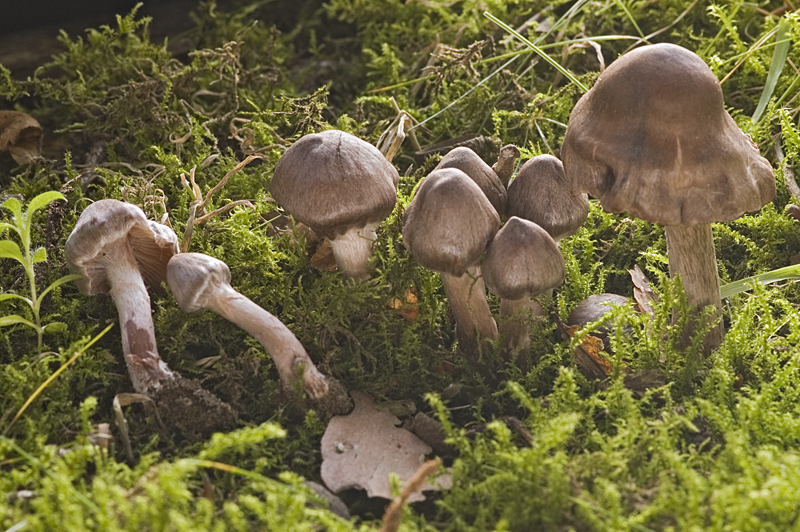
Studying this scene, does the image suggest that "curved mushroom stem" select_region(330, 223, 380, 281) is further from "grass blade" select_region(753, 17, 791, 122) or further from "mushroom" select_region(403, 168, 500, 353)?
"grass blade" select_region(753, 17, 791, 122)

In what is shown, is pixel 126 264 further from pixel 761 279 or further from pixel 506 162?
pixel 761 279

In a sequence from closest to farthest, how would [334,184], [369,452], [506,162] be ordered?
[369,452] < [334,184] < [506,162]

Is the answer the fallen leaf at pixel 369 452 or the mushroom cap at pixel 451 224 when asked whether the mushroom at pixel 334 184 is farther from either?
the fallen leaf at pixel 369 452

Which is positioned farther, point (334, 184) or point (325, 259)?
point (325, 259)

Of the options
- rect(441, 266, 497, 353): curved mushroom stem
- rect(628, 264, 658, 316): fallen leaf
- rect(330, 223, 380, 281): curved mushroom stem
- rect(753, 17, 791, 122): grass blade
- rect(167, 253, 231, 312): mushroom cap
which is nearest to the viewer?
rect(167, 253, 231, 312): mushroom cap

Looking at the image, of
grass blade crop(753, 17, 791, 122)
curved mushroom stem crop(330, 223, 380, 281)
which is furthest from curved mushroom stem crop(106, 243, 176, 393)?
grass blade crop(753, 17, 791, 122)

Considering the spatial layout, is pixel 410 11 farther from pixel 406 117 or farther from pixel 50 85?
pixel 50 85

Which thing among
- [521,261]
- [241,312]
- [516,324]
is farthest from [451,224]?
[241,312]

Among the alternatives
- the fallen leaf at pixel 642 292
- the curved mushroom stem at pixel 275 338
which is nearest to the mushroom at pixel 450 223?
the curved mushroom stem at pixel 275 338
